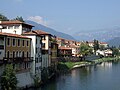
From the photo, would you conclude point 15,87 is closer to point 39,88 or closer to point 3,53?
point 3,53

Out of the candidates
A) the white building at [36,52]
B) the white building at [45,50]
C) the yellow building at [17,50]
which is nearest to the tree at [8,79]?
the yellow building at [17,50]

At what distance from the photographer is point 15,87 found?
4144 cm

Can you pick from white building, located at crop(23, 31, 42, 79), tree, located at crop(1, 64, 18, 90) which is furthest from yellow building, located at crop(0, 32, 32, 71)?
tree, located at crop(1, 64, 18, 90)

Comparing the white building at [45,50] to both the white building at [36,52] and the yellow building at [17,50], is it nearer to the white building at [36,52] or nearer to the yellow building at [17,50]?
the white building at [36,52]

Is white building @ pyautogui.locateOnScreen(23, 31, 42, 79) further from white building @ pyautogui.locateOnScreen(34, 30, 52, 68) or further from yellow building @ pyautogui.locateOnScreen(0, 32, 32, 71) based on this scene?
white building @ pyautogui.locateOnScreen(34, 30, 52, 68)

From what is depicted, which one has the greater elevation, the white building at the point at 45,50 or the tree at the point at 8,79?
the white building at the point at 45,50

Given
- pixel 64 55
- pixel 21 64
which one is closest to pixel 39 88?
pixel 21 64

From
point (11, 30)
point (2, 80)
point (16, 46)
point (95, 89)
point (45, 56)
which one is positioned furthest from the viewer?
point (45, 56)

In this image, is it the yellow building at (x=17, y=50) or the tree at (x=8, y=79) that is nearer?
the tree at (x=8, y=79)

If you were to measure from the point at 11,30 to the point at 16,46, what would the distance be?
874 centimetres

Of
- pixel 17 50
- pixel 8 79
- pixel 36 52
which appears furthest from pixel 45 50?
pixel 8 79

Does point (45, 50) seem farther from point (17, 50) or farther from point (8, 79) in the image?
point (8, 79)

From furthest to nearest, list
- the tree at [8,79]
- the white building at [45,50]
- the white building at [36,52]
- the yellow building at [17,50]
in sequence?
1. the white building at [45,50]
2. the white building at [36,52]
3. the yellow building at [17,50]
4. the tree at [8,79]

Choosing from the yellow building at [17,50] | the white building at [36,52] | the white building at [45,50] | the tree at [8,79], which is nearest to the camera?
the tree at [8,79]
